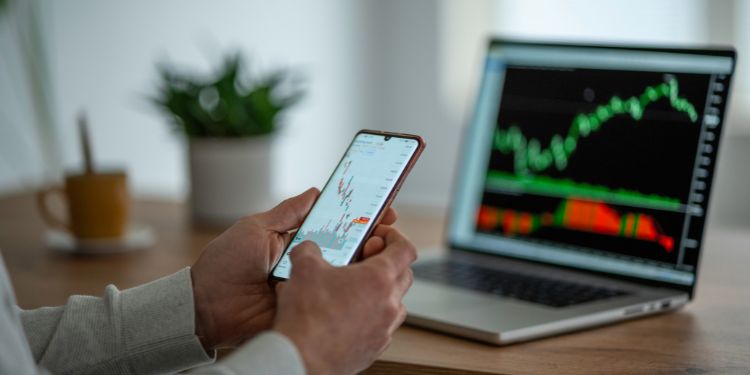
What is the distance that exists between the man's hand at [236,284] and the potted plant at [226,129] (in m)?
0.59

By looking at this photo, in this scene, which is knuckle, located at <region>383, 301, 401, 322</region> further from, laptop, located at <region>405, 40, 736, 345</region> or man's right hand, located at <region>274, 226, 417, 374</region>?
laptop, located at <region>405, 40, 736, 345</region>

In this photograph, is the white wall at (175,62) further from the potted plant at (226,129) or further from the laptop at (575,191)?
the laptop at (575,191)

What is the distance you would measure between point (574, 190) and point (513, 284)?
0.16 m

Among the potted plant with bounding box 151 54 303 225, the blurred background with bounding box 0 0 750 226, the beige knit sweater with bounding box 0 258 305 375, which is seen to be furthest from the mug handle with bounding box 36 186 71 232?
the beige knit sweater with bounding box 0 258 305 375

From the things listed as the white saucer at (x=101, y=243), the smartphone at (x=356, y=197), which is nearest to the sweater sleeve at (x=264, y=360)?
the smartphone at (x=356, y=197)

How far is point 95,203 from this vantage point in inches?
51.0

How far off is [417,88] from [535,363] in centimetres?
325

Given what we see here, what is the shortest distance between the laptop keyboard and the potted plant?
40cm

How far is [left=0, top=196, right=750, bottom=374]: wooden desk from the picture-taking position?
0.80 meters

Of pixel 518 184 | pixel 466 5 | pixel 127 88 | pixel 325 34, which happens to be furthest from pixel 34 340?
pixel 466 5

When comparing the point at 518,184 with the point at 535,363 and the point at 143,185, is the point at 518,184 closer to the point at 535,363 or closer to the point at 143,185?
the point at 535,363

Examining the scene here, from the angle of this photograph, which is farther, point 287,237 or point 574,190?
point 574,190

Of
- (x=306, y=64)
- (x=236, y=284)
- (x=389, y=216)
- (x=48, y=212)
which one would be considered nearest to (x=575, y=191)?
(x=389, y=216)

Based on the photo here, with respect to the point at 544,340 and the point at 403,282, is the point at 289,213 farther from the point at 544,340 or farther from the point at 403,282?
the point at 544,340
